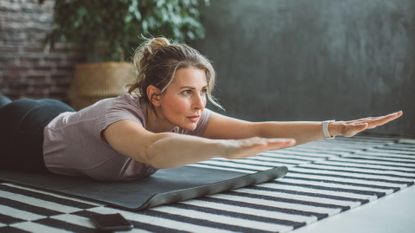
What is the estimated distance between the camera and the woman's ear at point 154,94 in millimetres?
1802

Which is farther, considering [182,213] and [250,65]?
[250,65]

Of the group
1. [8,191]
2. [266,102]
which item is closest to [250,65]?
[266,102]

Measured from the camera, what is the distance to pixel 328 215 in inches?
60.2

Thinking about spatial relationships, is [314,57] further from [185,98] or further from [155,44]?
[185,98]

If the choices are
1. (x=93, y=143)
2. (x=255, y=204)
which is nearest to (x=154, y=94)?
(x=93, y=143)

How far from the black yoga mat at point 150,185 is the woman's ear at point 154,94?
292 millimetres

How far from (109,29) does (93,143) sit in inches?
87.9

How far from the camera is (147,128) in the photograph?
1.90 metres

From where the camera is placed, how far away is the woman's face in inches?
68.4

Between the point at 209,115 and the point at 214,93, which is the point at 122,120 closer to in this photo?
the point at 209,115

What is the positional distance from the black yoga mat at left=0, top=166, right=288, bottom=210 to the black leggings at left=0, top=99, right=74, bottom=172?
0.18ft

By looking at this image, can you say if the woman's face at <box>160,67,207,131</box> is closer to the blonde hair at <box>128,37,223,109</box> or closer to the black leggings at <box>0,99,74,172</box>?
the blonde hair at <box>128,37,223,109</box>

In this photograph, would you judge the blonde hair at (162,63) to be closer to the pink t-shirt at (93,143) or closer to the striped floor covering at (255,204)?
the pink t-shirt at (93,143)

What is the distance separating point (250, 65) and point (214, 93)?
45cm
